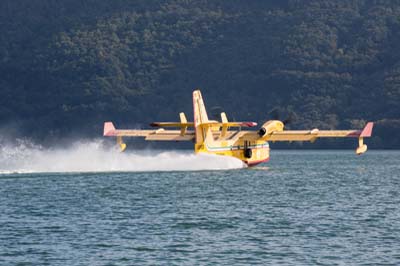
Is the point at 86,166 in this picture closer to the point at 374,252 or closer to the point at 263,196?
the point at 263,196

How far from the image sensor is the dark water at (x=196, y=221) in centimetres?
3622

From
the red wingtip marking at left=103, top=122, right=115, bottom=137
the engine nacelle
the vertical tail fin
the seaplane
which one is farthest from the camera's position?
the red wingtip marking at left=103, top=122, right=115, bottom=137

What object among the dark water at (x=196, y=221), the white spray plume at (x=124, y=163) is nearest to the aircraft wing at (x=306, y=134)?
the white spray plume at (x=124, y=163)

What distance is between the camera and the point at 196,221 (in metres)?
44.9

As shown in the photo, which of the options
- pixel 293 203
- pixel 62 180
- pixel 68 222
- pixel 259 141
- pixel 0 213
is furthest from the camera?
pixel 259 141

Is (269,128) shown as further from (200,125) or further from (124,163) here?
(124,163)

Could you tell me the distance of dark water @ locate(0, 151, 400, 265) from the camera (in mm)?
36219

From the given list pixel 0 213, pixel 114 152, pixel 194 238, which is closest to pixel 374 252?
pixel 194 238

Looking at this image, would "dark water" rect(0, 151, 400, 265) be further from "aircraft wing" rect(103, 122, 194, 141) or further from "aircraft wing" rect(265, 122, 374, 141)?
"aircraft wing" rect(103, 122, 194, 141)

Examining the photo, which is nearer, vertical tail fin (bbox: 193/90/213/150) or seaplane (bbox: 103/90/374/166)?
vertical tail fin (bbox: 193/90/213/150)

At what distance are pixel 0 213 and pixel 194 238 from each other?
11.9 m

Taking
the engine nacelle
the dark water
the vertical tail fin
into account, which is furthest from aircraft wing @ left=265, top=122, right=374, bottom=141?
the dark water

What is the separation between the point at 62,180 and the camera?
68188mm

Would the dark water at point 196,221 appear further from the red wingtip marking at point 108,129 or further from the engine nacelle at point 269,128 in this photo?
the red wingtip marking at point 108,129
